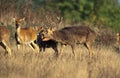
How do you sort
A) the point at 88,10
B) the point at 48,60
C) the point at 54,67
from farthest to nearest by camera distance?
the point at 88,10 < the point at 48,60 < the point at 54,67

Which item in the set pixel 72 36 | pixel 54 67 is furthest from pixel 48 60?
pixel 72 36

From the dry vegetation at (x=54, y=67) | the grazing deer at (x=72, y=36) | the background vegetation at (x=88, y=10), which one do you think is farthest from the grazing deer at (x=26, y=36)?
the background vegetation at (x=88, y=10)

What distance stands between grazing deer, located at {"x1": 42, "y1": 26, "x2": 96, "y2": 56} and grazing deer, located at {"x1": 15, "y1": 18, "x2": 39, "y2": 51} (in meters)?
0.92

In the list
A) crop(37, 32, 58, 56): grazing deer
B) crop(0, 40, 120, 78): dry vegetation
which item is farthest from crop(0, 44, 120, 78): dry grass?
crop(37, 32, 58, 56): grazing deer

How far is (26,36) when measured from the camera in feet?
73.2

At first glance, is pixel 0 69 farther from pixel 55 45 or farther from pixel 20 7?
pixel 20 7

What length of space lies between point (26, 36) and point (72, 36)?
2234mm

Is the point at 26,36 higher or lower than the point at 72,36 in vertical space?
lower

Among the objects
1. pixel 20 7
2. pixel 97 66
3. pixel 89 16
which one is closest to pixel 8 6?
pixel 20 7

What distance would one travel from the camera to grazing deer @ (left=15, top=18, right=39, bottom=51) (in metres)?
21.5

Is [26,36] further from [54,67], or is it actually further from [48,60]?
[54,67]

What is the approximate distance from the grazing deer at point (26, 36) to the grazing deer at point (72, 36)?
92 centimetres

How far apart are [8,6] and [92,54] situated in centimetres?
1161

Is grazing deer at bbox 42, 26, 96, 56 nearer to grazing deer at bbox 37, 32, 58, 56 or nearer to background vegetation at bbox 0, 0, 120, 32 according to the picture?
grazing deer at bbox 37, 32, 58, 56
